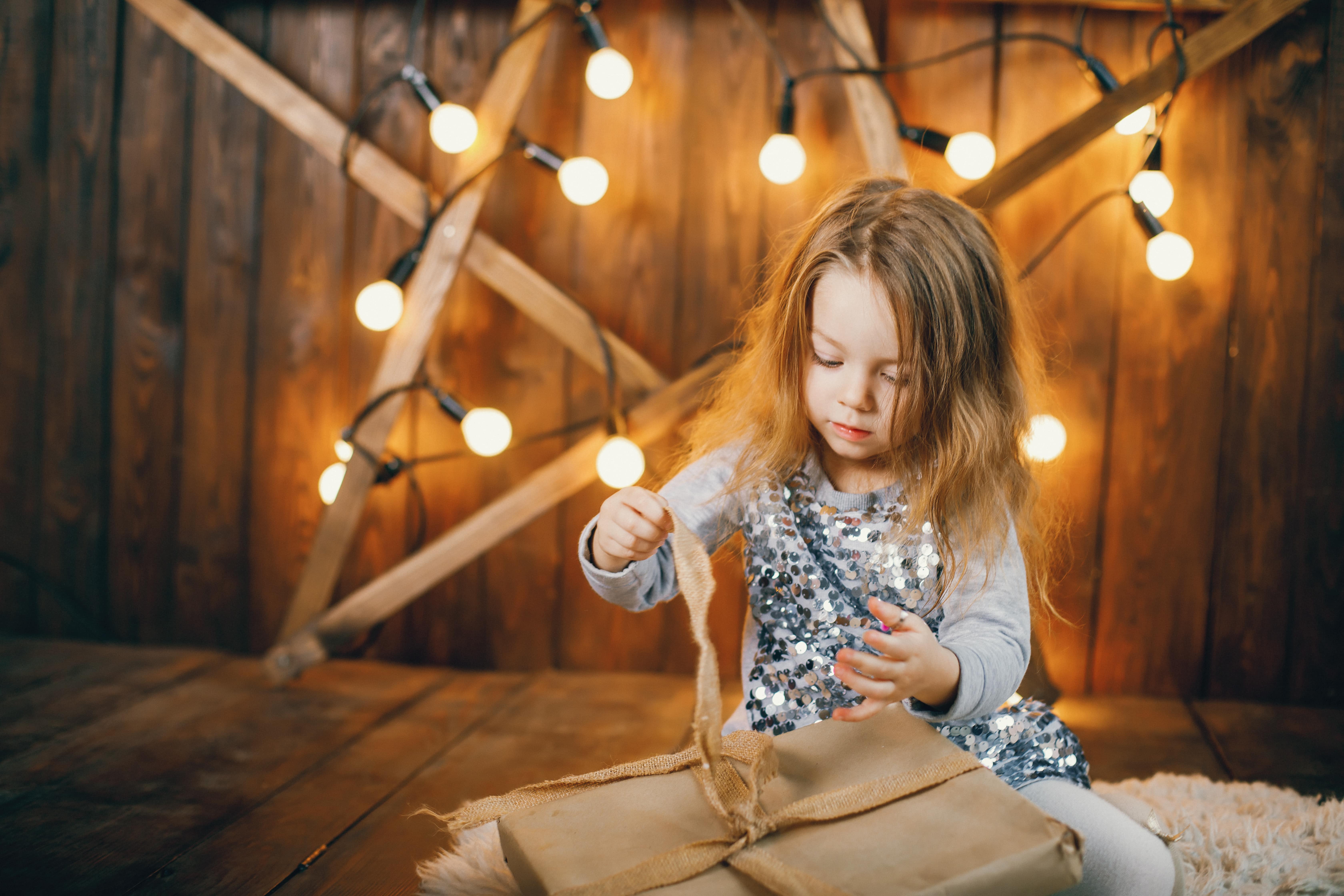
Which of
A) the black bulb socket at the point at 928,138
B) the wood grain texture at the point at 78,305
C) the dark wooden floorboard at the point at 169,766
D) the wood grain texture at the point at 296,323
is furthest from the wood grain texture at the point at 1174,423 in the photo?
the wood grain texture at the point at 78,305

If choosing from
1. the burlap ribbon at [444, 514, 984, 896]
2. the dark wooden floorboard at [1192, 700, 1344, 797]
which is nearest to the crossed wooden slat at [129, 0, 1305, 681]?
the burlap ribbon at [444, 514, 984, 896]

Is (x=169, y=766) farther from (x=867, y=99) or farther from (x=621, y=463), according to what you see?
(x=867, y=99)

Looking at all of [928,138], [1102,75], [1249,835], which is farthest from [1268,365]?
[1249,835]

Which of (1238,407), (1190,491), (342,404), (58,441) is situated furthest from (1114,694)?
(58,441)

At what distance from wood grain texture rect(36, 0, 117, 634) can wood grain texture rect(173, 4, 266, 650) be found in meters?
0.15

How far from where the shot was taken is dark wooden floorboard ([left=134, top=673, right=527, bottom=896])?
34.7 inches

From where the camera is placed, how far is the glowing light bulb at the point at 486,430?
4.26ft

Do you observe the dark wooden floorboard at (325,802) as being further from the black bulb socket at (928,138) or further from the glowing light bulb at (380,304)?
the black bulb socket at (928,138)

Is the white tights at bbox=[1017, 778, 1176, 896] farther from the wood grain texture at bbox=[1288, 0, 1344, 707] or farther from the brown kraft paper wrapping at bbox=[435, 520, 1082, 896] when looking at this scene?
the wood grain texture at bbox=[1288, 0, 1344, 707]

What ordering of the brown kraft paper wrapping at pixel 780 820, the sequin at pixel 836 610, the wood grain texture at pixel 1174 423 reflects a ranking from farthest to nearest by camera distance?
the wood grain texture at pixel 1174 423 → the sequin at pixel 836 610 → the brown kraft paper wrapping at pixel 780 820

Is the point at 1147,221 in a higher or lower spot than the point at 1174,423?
higher

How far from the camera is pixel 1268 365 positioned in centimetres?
138

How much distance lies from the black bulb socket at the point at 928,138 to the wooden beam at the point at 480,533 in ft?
1.34

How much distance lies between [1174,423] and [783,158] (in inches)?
29.3
